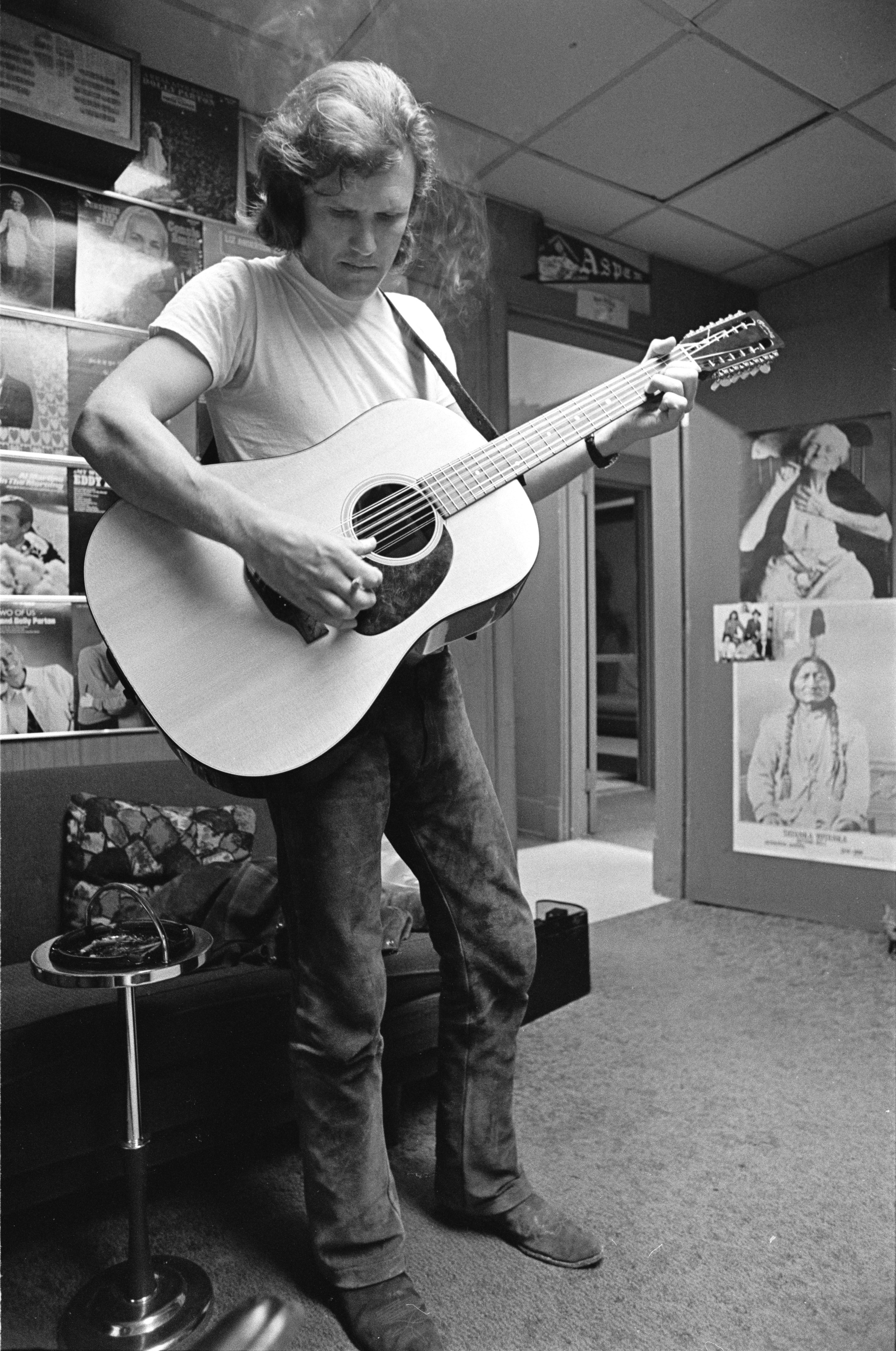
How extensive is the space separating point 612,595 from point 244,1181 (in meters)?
1.09

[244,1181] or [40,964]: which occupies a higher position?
[40,964]

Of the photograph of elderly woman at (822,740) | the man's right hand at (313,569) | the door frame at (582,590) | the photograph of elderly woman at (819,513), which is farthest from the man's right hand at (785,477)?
the man's right hand at (313,569)

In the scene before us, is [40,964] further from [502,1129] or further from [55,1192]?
[502,1129]

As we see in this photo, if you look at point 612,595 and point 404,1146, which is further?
point 612,595

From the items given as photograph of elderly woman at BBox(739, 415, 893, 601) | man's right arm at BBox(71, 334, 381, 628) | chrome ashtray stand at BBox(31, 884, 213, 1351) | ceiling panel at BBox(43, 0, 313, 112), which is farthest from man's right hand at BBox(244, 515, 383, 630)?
photograph of elderly woman at BBox(739, 415, 893, 601)

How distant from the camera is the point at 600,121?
1.17 m

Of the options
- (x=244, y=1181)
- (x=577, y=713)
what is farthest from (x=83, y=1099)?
(x=577, y=713)

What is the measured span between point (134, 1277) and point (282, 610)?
0.71 m

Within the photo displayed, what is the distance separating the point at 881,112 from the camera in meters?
1.16

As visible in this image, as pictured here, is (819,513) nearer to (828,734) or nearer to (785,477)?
(785,477)

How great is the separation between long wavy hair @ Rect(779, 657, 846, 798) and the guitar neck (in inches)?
63.7

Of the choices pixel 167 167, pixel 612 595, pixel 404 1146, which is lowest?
pixel 404 1146

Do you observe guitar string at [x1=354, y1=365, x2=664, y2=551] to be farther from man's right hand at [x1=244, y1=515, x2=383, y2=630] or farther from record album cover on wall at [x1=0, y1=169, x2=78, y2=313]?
record album cover on wall at [x1=0, y1=169, x2=78, y2=313]

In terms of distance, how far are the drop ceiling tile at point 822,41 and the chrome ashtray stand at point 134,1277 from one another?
1.24m
